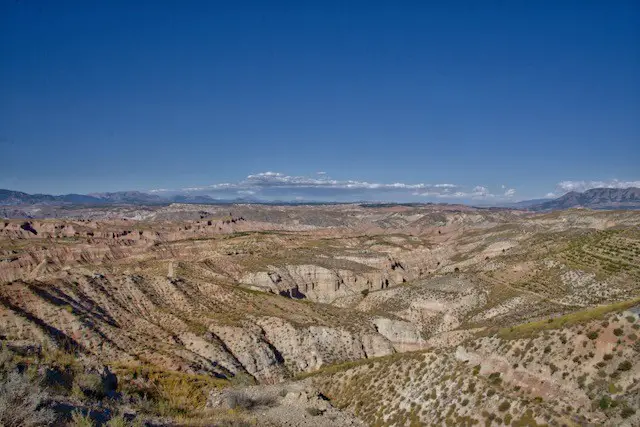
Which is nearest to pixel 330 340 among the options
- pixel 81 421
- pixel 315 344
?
pixel 315 344

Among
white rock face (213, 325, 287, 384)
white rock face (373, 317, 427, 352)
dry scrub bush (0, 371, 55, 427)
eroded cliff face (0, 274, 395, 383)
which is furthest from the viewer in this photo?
white rock face (373, 317, 427, 352)

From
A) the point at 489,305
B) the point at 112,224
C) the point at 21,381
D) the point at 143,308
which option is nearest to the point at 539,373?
the point at 21,381

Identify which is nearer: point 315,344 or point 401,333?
point 315,344

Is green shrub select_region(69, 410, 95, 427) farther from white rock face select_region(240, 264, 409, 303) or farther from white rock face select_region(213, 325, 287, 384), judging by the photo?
white rock face select_region(240, 264, 409, 303)

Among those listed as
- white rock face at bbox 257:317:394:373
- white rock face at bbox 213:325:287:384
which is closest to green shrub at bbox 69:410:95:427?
white rock face at bbox 213:325:287:384

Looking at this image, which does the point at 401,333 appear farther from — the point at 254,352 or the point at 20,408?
the point at 20,408

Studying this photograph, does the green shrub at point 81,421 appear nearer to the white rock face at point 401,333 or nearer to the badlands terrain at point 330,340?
the badlands terrain at point 330,340

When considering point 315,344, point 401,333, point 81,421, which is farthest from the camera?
point 401,333

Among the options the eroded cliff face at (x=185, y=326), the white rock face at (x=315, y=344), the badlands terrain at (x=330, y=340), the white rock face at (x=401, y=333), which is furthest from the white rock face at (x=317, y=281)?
the white rock face at (x=315, y=344)

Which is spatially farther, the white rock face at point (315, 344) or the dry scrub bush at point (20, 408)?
the white rock face at point (315, 344)
